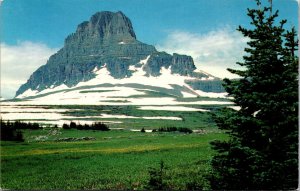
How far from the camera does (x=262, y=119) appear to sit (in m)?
17.6

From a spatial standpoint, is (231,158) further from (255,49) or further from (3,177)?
(3,177)

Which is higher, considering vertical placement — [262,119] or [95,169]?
[262,119]

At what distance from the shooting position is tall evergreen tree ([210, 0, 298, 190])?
16953 mm

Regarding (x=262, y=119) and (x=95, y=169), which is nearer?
(x=262, y=119)

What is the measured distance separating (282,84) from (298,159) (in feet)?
8.98

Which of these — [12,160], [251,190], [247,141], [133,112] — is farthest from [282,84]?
[133,112]

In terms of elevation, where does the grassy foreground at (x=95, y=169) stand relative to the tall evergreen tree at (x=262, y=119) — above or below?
below

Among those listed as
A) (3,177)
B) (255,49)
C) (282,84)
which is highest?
(255,49)

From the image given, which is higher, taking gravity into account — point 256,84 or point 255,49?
point 255,49

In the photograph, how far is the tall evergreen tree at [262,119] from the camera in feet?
55.6

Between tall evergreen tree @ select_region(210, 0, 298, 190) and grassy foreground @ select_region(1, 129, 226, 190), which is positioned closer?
tall evergreen tree @ select_region(210, 0, 298, 190)

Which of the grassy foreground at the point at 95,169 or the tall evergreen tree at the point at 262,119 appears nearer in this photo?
the tall evergreen tree at the point at 262,119

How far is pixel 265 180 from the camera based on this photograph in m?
16.8

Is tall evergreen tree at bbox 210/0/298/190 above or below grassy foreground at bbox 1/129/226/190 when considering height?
above
